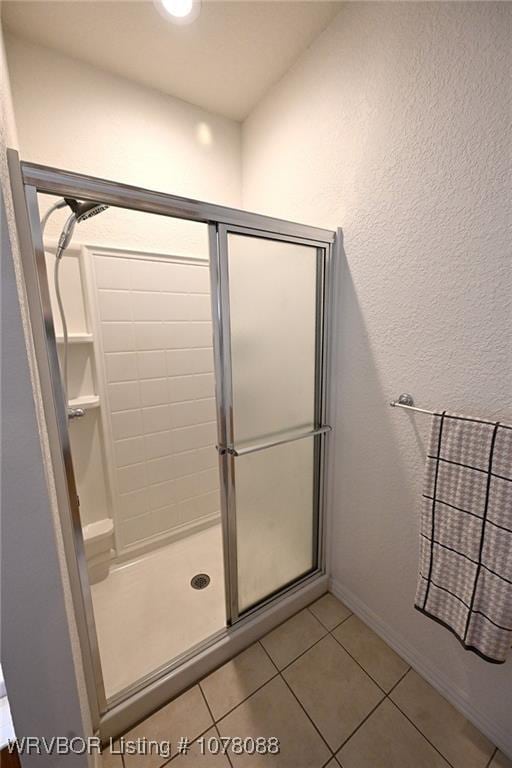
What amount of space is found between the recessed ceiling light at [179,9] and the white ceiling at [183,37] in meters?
0.03

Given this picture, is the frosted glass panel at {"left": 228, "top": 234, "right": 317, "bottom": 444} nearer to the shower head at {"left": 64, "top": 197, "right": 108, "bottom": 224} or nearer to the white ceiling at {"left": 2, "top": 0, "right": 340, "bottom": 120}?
the shower head at {"left": 64, "top": 197, "right": 108, "bottom": 224}

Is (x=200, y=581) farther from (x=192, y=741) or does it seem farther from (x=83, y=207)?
(x=83, y=207)

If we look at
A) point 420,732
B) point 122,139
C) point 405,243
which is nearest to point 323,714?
point 420,732

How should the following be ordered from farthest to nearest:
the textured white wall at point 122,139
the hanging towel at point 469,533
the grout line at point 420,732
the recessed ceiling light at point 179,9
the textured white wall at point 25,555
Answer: the textured white wall at point 122,139, the recessed ceiling light at point 179,9, the grout line at point 420,732, the hanging towel at point 469,533, the textured white wall at point 25,555

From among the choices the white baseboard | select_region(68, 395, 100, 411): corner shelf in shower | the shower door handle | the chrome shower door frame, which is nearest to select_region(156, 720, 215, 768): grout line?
the chrome shower door frame

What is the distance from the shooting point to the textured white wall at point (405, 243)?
0.87m

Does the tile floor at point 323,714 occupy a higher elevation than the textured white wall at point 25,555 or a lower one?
lower

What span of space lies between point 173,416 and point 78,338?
677 mm

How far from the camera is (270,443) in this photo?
4.23 feet

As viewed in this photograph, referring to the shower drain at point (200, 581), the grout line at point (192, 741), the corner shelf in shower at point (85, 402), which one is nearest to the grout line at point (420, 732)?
the grout line at point (192, 741)

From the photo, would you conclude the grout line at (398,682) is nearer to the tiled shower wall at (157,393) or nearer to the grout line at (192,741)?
the grout line at (192,741)

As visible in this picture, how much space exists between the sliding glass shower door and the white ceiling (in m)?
0.84

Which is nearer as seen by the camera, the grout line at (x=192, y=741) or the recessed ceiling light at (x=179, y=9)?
the grout line at (x=192, y=741)

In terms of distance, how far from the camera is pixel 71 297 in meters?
1.50
